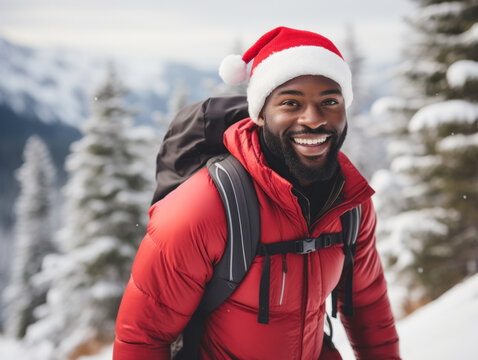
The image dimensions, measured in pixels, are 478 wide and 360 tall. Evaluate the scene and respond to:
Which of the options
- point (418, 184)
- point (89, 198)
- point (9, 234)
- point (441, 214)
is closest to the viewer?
point (441, 214)

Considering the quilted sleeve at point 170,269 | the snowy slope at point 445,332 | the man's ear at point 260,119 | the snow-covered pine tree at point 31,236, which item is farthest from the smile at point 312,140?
the snow-covered pine tree at point 31,236

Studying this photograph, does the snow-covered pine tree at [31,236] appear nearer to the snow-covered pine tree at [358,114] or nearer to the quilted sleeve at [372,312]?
the snow-covered pine tree at [358,114]

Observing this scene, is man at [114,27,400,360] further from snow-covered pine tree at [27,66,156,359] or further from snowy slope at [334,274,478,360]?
snow-covered pine tree at [27,66,156,359]

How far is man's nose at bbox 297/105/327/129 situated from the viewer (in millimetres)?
1754

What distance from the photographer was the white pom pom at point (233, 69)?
222 centimetres

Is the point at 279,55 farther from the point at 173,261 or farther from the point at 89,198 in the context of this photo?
the point at 89,198

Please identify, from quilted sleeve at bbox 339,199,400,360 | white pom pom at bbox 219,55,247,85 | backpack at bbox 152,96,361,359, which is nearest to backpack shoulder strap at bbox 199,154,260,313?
backpack at bbox 152,96,361,359

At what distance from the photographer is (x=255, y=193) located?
178 centimetres

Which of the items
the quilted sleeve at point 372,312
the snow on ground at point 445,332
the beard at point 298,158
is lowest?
the snow on ground at point 445,332

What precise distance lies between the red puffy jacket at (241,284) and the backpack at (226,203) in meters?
0.05

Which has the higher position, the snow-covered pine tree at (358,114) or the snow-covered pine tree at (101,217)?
the snow-covered pine tree at (358,114)

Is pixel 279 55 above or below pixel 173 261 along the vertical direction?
above

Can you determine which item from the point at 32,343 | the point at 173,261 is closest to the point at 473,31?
the point at 173,261

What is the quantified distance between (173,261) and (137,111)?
13275 mm
